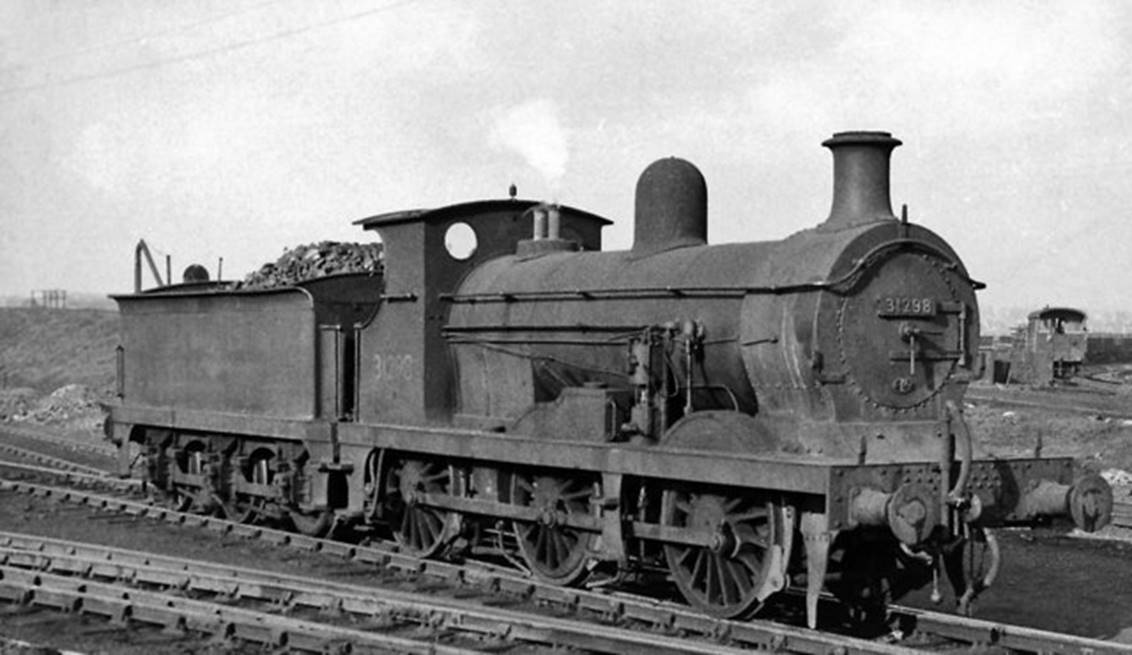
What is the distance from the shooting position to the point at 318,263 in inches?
626

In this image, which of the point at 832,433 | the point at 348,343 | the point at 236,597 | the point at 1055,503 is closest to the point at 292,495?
the point at 348,343

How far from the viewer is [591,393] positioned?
10227 mm

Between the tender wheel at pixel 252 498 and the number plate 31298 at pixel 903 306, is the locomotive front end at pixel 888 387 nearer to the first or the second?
the number plate 31298 at pixel 903 306

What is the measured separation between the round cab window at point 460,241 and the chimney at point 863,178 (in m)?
4.33

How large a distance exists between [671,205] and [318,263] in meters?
6.53

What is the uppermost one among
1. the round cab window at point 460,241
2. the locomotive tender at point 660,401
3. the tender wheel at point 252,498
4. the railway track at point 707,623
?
the round cab window at point 460,241

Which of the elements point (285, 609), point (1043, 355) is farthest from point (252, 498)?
point (1043, 355)

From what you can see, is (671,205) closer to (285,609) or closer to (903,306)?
(903,306)

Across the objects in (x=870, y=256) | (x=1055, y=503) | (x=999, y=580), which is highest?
(x=870, y=256)

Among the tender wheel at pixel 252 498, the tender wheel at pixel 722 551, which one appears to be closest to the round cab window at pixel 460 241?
the tender wheel at pixel 252 498

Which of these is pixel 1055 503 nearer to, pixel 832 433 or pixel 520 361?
pixel 832 433

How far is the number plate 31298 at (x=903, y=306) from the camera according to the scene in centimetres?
903

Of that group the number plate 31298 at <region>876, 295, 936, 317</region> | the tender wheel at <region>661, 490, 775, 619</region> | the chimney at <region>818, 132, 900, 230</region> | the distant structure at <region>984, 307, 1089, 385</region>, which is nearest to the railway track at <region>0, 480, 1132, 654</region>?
the tender wheel at <region>661, 490, 775, 619</region>

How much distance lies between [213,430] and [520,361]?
5.18 meters
